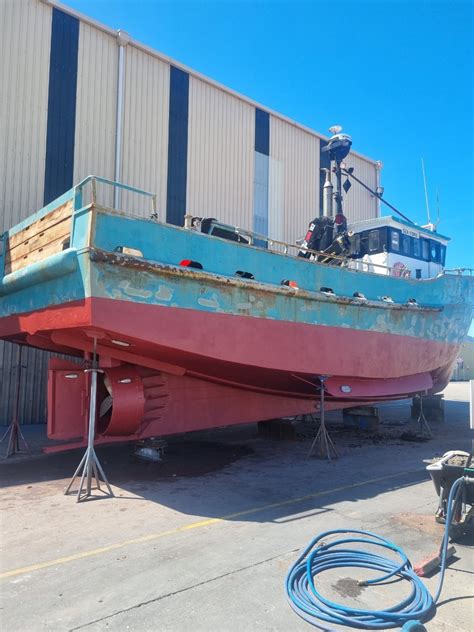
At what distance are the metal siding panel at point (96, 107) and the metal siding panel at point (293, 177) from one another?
5293mm

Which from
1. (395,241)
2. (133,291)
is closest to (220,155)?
(395,241)

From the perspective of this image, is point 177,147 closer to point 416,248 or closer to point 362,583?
point 416,248

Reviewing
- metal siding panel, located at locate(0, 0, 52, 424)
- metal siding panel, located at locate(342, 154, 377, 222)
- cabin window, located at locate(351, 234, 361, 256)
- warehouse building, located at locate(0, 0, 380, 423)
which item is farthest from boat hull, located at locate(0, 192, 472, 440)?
metal siding panel, located at locate(342, 154, 377, 222)

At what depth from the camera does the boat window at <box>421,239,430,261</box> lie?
10938 mm

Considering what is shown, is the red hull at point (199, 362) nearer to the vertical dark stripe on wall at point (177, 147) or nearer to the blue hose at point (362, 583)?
the blue hose at point (362, 583)

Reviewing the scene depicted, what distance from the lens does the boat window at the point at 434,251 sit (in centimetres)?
1118

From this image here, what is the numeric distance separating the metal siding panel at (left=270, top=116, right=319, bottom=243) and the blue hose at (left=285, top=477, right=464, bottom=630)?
39.3 ft

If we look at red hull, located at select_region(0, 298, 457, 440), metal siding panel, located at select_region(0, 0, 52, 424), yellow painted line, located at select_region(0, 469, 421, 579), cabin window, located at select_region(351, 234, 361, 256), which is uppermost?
metal siding panel, located at select_region(0, 0, 52, 424)

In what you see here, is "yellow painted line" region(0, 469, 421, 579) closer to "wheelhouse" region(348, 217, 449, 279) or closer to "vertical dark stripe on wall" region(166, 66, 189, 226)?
"wheelhouse" region(348, 217, 449, 279)

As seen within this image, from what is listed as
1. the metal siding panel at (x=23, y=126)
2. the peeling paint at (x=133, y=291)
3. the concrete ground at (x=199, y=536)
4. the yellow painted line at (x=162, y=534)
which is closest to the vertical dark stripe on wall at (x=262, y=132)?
the metal siding panel at (x=23, y=126)

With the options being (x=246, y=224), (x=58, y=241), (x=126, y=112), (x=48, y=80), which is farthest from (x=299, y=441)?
(x=48, y=80)

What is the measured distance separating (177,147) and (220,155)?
1.42 metres

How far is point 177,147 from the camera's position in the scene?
12.6 m

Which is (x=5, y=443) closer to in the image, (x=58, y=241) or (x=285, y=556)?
(x=58, y=241)
